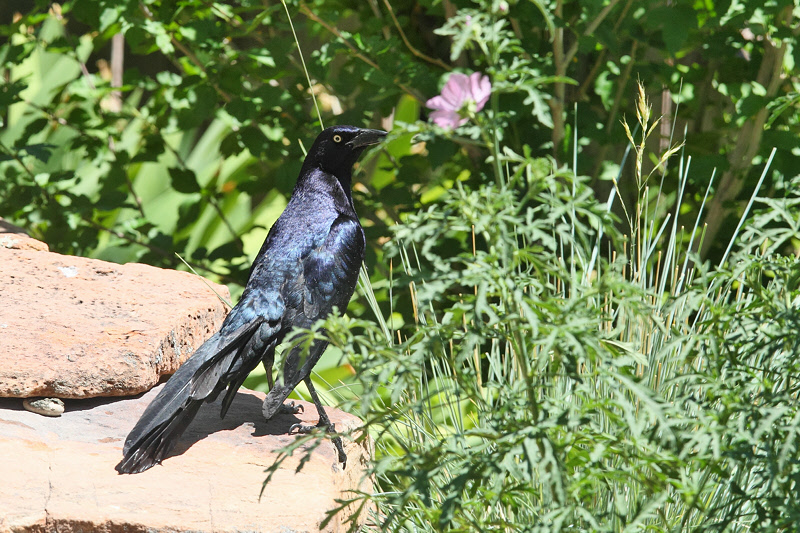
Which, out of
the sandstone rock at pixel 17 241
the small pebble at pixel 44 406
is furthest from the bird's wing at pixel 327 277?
the sandstone rock at pixel 17 241

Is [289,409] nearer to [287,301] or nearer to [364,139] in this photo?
[287,301]

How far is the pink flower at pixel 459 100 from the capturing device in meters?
1.50

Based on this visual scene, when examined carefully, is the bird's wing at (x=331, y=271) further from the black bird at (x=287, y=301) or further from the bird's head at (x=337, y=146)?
the bird's head at (x=337, y=146)

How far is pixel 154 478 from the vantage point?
197cm

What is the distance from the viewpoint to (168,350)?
7.87 feet

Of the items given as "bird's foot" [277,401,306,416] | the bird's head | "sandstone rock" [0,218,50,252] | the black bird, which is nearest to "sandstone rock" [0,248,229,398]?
"sandstone rock" [0,218,50,252]

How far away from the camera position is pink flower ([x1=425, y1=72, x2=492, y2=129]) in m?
1.50

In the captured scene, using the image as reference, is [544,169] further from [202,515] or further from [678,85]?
[678,85]

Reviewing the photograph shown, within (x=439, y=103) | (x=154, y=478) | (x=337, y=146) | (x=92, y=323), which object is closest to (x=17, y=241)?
(x=92, y=323)

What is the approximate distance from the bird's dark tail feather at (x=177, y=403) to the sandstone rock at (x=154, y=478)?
0.13ft

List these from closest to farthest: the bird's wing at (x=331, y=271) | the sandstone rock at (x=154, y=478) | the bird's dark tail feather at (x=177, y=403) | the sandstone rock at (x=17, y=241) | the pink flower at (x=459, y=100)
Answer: the pink flower at (x=459, y=100), the sandstone rock at (x=154, y=478), the bird's dark tail feather at (x=177, y=403), the bird's wing at (x=331, y=271), the sandstone rock at (x=17, y=241)

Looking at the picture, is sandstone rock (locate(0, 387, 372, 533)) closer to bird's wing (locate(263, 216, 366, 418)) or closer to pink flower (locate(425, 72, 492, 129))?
bird's wing (locate(263, 216, 366, 418))

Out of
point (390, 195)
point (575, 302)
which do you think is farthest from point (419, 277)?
point (390, 195)

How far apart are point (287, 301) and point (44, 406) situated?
2.25 feet
